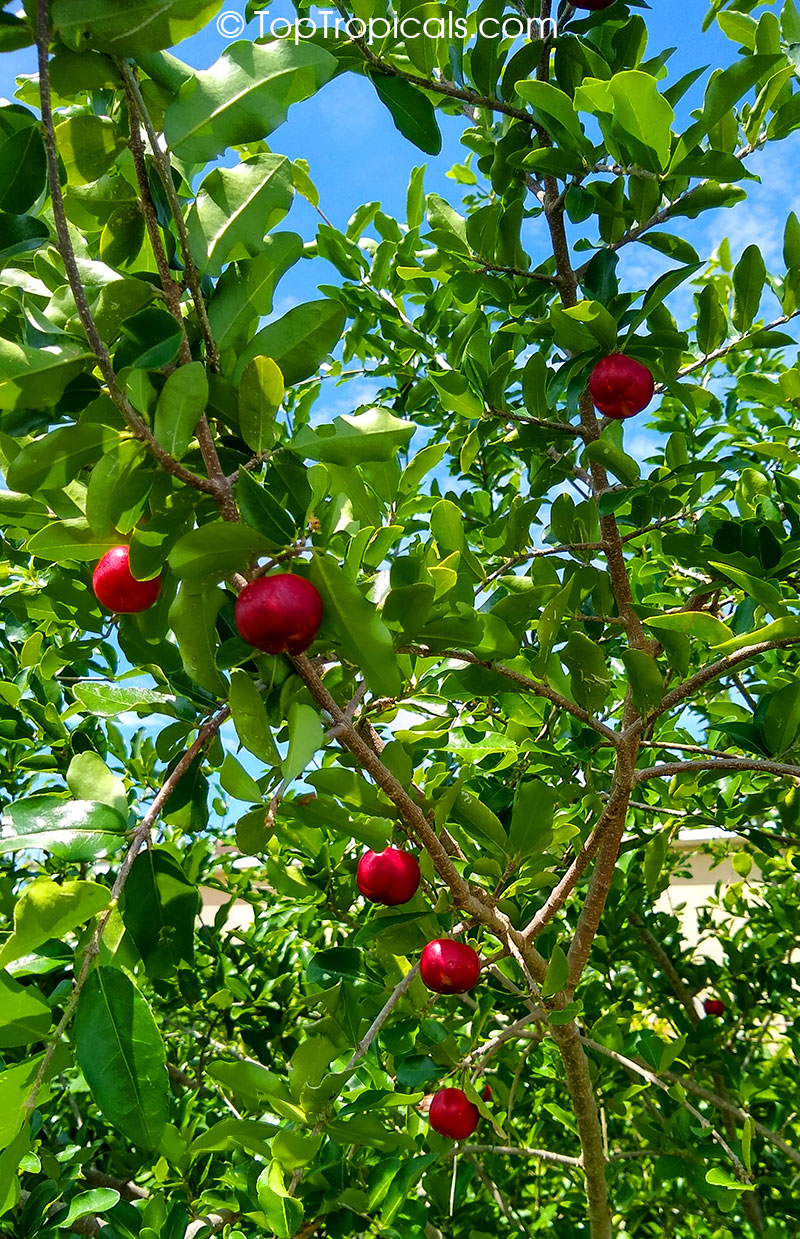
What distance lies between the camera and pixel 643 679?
1420 millimetres

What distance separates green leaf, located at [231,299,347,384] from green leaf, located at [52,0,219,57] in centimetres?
30

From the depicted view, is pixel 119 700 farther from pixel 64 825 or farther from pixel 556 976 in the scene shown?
pixel 556 976

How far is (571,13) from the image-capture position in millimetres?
1736

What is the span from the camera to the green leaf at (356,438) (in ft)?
3.18

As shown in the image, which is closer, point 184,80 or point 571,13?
point 184,80

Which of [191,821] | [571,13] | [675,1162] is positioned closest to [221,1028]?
A: [675,1162]

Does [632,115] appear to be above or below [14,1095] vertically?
above

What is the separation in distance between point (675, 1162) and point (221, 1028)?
74.6 inches

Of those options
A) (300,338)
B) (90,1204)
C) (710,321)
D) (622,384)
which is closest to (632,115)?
(622,384)

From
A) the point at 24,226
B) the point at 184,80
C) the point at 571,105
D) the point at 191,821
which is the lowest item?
the point at 191,821

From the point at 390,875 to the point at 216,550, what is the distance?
73 cm

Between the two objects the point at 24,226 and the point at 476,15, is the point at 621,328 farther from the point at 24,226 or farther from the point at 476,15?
the point at 24,226

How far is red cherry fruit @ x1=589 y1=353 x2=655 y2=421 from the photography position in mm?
1511

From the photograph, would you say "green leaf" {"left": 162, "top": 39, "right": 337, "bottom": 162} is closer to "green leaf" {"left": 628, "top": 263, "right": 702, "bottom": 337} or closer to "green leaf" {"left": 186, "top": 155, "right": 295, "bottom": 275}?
"green leaf" {"left": 186, "top": 155, "right": 295, "bottom": 275}
